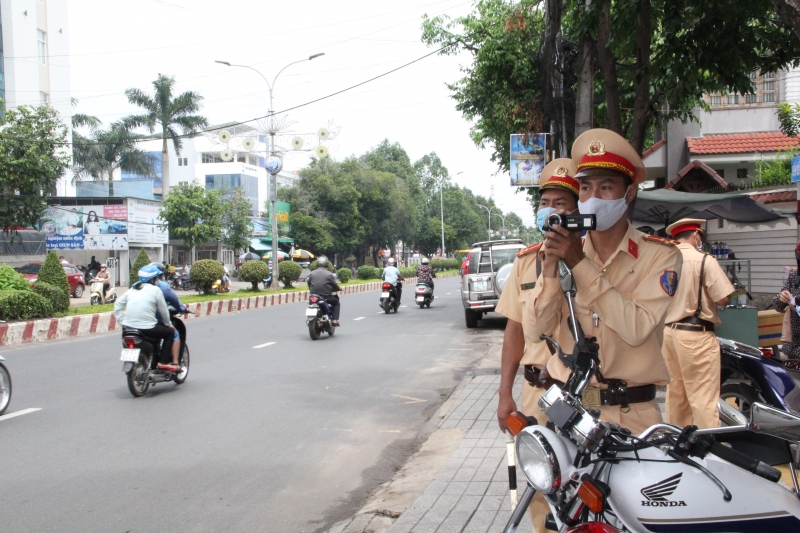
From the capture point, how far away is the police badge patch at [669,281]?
2.35 metres

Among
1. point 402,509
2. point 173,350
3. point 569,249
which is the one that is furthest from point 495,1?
point 569,249

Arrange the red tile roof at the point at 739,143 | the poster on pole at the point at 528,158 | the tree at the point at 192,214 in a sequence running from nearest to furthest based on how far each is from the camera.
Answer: the poster on pole at the point at 528,158
the red tile roof at the point at 739,143
the tree at the point at 192,214

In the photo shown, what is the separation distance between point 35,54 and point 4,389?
3729 cm

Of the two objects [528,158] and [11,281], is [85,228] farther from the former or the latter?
[528,158]

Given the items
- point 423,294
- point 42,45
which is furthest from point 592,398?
point 42,45

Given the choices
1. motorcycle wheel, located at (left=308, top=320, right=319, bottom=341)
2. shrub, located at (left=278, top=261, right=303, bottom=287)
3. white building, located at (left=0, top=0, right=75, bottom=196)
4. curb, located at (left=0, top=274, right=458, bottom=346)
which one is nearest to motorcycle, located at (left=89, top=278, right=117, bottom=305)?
curb, located at (left=0, top=274, right=458, bottom=346)

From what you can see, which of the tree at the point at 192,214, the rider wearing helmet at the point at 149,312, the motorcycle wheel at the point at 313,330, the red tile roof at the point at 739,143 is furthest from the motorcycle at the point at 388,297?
the tree at the point at 192,214

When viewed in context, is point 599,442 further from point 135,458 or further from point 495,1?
point 495,1

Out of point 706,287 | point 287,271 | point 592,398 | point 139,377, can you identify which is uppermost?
point 706,287

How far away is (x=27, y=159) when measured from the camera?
2347cm

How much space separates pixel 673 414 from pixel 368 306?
18.7 meters

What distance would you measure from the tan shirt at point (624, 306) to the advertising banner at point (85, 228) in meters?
38.1

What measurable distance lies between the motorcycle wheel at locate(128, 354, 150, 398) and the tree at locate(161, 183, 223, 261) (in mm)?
31581

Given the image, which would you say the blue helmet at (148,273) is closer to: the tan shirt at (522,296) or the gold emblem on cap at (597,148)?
the tan shirt at (522,296)
